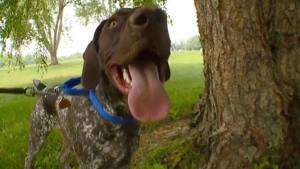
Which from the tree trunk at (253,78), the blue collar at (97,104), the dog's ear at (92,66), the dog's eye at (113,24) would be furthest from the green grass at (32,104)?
the dog's eye at (113,24)

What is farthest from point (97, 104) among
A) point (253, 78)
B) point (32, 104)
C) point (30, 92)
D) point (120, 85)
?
point (32, 104)

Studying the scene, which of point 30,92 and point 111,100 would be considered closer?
point 111,100

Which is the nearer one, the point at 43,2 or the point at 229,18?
the point at 229,18

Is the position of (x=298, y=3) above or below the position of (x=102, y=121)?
above

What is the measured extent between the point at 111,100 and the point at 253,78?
1.19 metres

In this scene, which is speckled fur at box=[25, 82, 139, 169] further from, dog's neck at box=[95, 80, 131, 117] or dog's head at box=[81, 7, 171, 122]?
dog's head at box=[81, 7, 171, 122]

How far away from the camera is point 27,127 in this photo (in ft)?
17.3

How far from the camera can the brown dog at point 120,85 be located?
72.4 inches

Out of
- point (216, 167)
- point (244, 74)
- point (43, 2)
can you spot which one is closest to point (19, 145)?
point (43, 2)

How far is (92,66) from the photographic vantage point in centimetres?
234

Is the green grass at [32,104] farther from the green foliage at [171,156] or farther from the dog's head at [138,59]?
the dog's head at [138,59]

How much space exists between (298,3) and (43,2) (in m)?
3.69

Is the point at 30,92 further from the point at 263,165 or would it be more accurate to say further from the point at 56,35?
the point at 56,35

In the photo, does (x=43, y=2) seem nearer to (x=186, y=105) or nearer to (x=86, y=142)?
(x=186, y=105)
